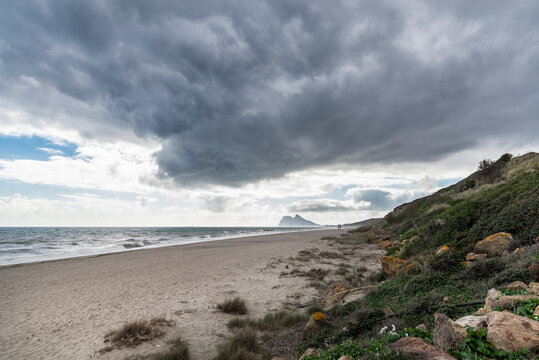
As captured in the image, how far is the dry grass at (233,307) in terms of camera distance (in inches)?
352

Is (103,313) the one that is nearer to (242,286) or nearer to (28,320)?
(28,320)

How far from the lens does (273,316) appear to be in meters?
8.04

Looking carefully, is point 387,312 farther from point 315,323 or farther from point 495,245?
point 495,245

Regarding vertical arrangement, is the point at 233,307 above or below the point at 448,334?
below

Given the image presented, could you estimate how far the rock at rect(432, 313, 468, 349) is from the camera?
3.06 metres

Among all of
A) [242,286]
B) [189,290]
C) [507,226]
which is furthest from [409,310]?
[189,290]

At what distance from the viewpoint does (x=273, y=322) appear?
25.3ft

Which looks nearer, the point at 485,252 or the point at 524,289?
the point at 524,289

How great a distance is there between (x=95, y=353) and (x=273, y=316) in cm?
482

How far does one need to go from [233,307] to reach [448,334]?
24.2 ft

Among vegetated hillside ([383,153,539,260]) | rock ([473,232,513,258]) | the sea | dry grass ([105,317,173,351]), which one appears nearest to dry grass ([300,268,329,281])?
vegetated hillside ([383,153,539,260])

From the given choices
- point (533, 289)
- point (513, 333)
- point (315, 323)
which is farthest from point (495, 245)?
point (513, 333)

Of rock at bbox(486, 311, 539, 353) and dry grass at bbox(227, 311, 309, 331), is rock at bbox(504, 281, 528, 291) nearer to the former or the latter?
rock at bbox(486, 311, 539, 353)

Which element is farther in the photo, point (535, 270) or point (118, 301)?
point (118, 301)
